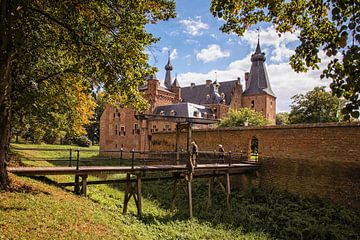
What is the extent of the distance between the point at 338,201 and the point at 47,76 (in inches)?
570

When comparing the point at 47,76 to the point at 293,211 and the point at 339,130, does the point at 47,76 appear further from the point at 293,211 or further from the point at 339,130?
the point at 339,130

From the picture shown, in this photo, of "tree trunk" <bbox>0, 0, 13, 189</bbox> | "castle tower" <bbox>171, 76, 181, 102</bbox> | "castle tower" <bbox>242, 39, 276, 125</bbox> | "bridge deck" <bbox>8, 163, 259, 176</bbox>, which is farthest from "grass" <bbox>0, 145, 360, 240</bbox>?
"castle tower" <bbox>242, 39, 276, 125</bbox>

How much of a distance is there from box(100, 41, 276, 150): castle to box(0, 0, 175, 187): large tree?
79.2 feet

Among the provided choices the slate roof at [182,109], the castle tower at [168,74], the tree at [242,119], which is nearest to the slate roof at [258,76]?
the slate roof at [182,109]

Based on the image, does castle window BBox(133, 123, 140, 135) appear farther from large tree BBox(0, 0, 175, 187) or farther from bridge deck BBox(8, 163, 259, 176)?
large tree BBox(0, 0, 175, 187)

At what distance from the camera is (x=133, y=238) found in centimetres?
790

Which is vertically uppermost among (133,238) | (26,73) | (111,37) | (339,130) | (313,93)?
(313,93)

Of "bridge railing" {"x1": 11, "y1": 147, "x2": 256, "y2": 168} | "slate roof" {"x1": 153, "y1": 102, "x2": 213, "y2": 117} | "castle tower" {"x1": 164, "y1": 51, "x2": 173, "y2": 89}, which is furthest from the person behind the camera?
"castle tower" {"x1": 164, "y1": 51, "x2": 173, "y2": 89}

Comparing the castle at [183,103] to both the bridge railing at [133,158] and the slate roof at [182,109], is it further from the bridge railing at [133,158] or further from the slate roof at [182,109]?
the bridge railing at [133,158]

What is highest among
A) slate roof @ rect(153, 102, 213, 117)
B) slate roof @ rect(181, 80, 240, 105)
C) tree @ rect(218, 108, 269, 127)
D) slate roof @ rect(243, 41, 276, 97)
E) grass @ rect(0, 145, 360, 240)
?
slate roof @ rect(243, 41, 276, 97)

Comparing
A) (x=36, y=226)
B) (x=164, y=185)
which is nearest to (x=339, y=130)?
(x=164, y=185)

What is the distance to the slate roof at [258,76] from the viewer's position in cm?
4672

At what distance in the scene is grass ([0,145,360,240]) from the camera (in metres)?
6.70

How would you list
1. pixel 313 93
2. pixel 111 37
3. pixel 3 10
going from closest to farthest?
1. pixel 3 10
2. pixel 111 37
3. pixel 313 93
